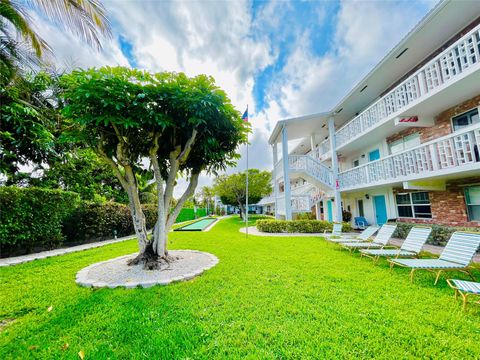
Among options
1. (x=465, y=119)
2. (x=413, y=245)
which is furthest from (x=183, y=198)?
(x=465, y=119)

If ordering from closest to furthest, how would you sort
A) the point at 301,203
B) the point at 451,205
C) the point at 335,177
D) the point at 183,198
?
the point at 183,198 → the point at 451,205 → the point at 335,177 → the point at 301,203

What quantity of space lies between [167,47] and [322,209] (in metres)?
18.3

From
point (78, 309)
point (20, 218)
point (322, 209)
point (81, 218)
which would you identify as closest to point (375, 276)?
point (78, 309)

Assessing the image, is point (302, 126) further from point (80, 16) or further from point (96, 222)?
point (96, 222)

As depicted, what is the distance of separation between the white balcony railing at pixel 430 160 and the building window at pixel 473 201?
2.08 metres

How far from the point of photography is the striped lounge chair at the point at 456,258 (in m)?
4.43

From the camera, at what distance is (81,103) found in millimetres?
4555

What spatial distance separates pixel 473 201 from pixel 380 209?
16.3 ft

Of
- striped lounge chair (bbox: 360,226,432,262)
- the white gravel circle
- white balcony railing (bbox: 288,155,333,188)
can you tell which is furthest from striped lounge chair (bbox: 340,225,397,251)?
white balcony railing (bbox: 288,155,333,188)

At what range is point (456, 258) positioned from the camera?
15.3 feet

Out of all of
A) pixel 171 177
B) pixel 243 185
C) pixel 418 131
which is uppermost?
pixel 418 131

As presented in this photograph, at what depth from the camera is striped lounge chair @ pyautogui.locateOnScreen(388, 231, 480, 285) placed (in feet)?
14.5

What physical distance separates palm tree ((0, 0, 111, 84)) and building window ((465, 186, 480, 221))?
1467 cm

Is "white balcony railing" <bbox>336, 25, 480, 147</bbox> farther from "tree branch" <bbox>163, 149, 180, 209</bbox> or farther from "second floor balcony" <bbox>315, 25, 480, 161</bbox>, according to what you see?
"tree branch" <bbox>163, 149, 180, 209</bbox>
